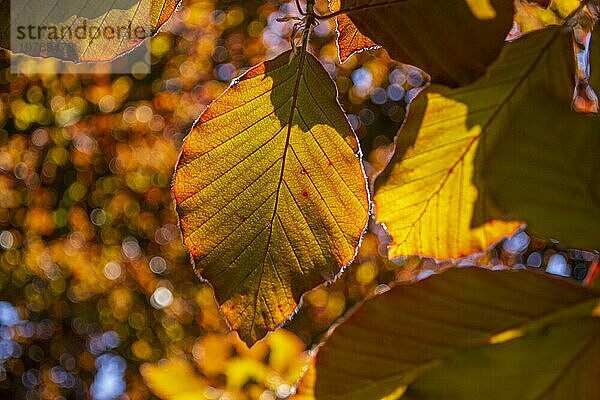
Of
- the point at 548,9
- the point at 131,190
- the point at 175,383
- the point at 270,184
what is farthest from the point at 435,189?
the point at 131,190

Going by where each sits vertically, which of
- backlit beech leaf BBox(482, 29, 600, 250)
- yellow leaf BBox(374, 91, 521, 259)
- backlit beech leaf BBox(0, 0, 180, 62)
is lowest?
yellow leaf BBox(374, 91, 521, 259)

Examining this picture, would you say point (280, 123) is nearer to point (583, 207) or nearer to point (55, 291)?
point (583, 207)

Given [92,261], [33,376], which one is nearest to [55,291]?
[92,261]

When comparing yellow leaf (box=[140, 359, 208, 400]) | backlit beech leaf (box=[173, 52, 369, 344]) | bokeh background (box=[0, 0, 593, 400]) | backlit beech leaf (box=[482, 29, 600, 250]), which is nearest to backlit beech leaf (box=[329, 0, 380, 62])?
backlit beech leaf (box=[173, 52, 369, 344])

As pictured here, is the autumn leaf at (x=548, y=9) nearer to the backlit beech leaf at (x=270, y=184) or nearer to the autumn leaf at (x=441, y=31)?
the autumn leaf at (x=441, y=31)

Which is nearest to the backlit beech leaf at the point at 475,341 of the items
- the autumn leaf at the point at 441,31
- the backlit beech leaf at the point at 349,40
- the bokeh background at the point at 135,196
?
the autumn leaf at the point at 441,31

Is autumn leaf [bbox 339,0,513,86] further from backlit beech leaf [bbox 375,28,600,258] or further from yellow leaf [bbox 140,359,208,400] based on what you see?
yellow leaf [bbox 140,359,208,400]
